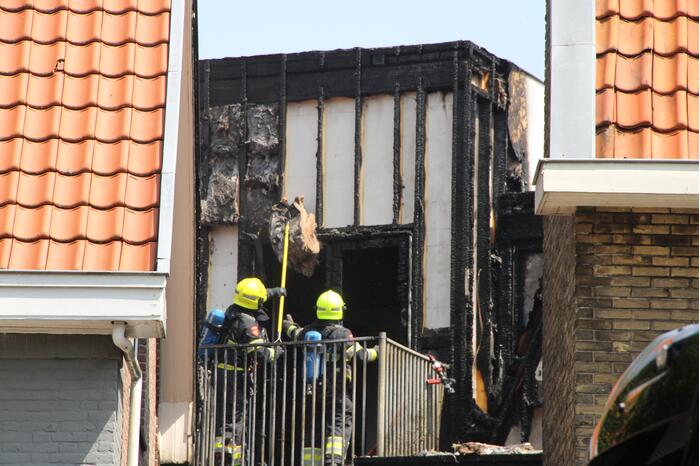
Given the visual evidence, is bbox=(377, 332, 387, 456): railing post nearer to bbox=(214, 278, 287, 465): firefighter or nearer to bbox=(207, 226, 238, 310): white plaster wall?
bbox=(214, 278, 287, 465): firefighter

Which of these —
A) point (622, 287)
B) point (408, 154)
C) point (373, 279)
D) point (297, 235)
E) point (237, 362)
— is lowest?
point (237, 362)

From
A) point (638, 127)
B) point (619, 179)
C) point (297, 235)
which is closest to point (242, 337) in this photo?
point (297, 235)

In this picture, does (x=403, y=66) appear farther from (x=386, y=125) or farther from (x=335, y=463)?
(x=335, y=463)

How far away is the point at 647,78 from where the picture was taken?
9.48m

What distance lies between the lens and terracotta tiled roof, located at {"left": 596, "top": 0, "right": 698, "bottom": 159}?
923 centimetres

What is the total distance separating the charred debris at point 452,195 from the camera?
1920 cm

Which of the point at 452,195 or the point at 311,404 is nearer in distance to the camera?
the point at 311,404

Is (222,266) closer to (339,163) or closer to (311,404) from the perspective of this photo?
(339,163)

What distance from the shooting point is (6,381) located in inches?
353

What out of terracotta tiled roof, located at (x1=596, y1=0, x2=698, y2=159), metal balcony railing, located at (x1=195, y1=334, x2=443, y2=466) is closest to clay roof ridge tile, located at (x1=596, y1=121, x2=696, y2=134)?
terracotta tiled roof, located at (x1=596, y1=0, x2=698, y2=159)

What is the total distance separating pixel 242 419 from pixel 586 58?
6701 mm

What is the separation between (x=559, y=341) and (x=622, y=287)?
1085 mm

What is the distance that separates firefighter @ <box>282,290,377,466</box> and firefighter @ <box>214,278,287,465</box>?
0.54 m

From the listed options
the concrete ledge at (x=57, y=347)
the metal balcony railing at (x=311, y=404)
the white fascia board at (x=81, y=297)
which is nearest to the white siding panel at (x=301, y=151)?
the metal balcony railing at (x=311, y=404)
